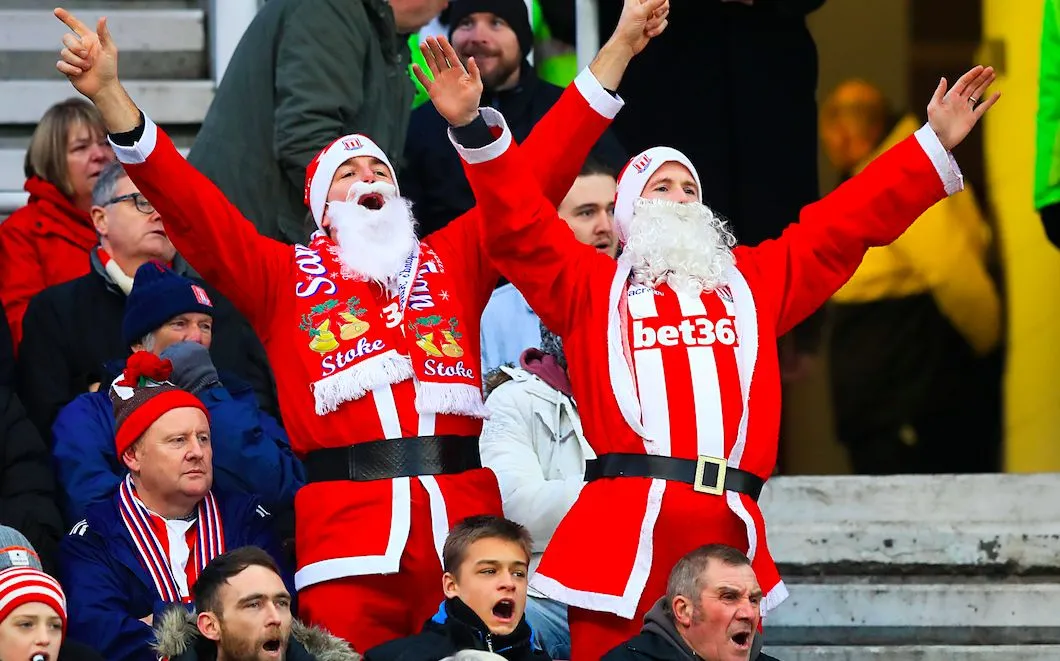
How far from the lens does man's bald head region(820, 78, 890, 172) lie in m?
9.09

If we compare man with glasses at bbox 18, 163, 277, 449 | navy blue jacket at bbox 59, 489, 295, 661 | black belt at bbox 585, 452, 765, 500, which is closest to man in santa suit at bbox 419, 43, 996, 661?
black belt at bbox 585, 452, 765, 500

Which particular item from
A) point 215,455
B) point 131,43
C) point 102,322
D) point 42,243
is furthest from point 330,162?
point 131,43

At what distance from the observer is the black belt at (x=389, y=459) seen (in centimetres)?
567

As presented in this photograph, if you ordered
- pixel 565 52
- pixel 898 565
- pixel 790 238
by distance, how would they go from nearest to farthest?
pixel 790 238
pixel 898 565
pixel 565 52

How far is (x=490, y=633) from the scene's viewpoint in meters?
5.30

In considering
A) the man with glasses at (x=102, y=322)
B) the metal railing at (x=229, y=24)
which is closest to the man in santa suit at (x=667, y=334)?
the man with glasses at (x=102, y=322)

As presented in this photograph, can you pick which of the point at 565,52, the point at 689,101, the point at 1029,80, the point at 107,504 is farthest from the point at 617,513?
the point at 1029,80

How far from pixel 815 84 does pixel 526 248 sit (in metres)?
2.89

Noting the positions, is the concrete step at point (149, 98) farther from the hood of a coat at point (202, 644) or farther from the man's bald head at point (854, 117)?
the hood of a coat at point (202, 644)

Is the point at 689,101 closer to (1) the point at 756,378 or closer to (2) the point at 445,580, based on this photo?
(1) the point at 756,378

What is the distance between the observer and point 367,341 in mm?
5766

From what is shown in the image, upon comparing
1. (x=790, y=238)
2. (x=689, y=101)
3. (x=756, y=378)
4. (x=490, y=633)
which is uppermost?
(x=689, y=101)

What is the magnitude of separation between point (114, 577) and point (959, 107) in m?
2.55

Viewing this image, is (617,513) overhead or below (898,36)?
below
